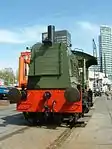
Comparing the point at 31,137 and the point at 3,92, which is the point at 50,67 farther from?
the point at 3,92

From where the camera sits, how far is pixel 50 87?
1478 centimetres

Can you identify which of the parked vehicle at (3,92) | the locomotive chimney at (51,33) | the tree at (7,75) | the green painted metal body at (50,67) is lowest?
the parked vehicle at (3,92)

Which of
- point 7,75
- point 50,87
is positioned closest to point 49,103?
point 50,87

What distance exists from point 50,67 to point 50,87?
92 centimetres

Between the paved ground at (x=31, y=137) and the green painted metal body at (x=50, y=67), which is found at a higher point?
the green painted metal body at (x=50, y=67)

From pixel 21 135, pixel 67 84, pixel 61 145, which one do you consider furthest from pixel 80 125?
pixel 61 145

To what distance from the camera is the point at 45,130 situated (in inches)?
533

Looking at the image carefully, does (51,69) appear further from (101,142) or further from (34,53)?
(101,142)

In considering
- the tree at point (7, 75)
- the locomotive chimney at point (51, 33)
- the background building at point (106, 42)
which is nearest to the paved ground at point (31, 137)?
the locomotive chimney at point (51, 33)

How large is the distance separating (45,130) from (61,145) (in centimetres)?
356

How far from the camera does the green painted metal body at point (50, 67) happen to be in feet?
48.9

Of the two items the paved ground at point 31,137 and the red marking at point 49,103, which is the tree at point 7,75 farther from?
the paved ground at point 31,137

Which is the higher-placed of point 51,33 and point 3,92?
point 51,33

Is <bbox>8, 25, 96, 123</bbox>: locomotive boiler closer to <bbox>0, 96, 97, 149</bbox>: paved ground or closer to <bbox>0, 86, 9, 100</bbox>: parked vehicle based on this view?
<bbox>0, 96, 97, 149</bbox>: paved ground
